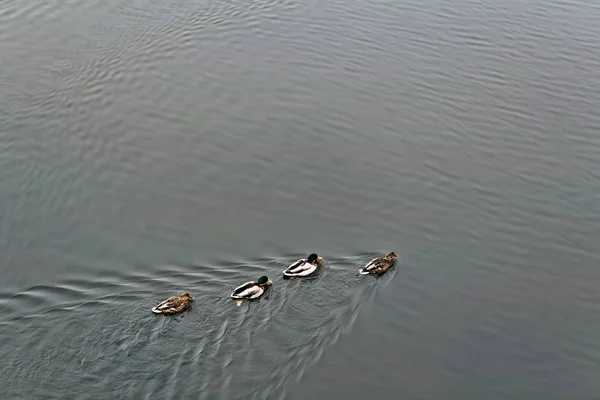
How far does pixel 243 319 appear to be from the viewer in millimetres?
14492

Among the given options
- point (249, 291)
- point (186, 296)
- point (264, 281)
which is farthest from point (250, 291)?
point (186, 296)

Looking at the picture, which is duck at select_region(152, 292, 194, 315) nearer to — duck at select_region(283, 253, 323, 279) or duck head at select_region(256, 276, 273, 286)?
duck head at select_region(256, 276, 273, 286)

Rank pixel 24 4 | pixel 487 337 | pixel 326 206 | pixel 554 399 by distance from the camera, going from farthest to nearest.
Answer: pixel 24 4
pixel 326 206
pixel 487 337
pixel 554 399

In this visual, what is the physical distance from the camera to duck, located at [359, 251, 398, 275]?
15648 mm

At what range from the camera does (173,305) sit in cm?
1420

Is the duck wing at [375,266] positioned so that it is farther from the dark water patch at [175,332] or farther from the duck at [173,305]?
the duck at [173,305]

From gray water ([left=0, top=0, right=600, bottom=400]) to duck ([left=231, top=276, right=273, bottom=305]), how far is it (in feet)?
0.60

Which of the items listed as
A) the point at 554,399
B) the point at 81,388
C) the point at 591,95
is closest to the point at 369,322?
the point at 554,399

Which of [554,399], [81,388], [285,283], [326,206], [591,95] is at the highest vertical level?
[591,95]

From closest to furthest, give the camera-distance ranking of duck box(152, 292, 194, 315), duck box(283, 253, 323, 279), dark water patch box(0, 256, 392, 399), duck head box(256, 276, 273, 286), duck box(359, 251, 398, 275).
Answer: dark water patch box(0, 256, 392, 399) → duck box(152, 292, 194, 315) → duck head box(256, 276, 273, 286) → duck box(283, 253, 323, 279) → duck box(359, 251, 398, 275)

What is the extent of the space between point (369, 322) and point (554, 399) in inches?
130

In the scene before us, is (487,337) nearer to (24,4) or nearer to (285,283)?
(285,283)

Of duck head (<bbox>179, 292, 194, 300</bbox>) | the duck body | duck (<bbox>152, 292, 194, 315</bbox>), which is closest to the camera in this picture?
duck (<bbox>152, 292, 194, 315</bbox>)

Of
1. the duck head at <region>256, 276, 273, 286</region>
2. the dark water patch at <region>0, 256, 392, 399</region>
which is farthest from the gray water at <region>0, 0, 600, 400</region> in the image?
the duck head at <region>256, 276, 273, 286</region>
